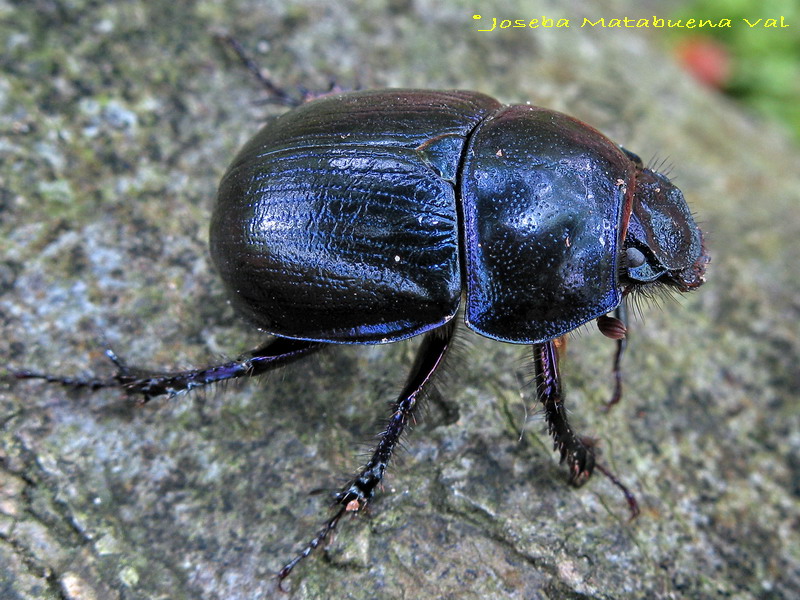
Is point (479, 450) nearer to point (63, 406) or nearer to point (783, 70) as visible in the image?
point (63, 406)

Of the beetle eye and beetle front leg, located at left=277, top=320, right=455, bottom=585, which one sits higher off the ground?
the beetle eye

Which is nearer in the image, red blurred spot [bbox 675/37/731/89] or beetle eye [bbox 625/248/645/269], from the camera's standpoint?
beetle eye [bbox 625/248/645/269]

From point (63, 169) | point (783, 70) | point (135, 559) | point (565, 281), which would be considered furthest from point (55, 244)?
point (783, 70)

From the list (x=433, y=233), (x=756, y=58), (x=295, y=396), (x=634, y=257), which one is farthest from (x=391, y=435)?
(x=756, y=58)

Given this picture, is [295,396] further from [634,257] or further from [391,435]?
[634,257]

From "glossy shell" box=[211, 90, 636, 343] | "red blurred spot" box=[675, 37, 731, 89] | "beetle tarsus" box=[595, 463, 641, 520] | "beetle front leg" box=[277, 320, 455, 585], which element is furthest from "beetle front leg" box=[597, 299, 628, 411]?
"red blurred spot" box=[675, 37, 731, 89]

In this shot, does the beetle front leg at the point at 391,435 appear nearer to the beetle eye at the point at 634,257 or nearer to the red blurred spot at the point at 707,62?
the beetle eye at the point at 634,257

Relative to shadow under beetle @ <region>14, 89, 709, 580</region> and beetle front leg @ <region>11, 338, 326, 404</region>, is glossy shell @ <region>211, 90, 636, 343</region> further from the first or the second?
beetle front leg @ <region>11, 338, 326, 404</region>
